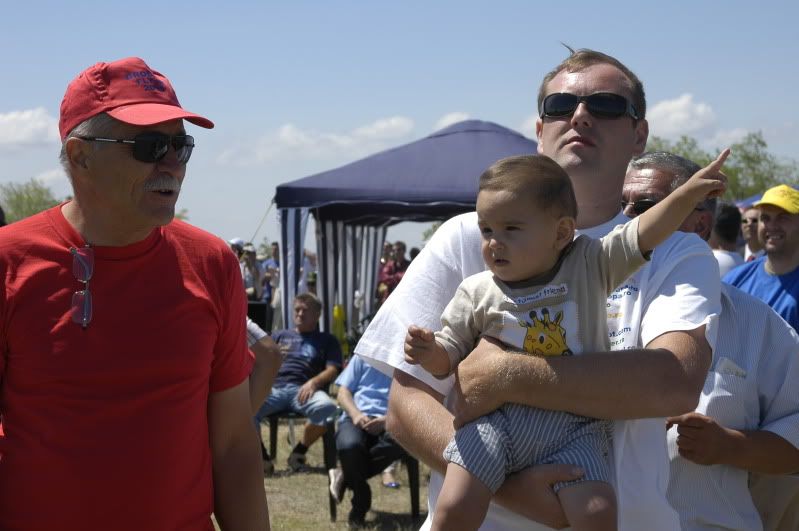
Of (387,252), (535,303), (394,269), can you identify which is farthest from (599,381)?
(387,252)

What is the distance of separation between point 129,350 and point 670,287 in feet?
4.43

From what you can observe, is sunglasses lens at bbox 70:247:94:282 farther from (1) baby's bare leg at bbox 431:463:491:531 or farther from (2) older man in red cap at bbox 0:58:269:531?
A: (1) baby's bare leg at bbox 431:463:491:531

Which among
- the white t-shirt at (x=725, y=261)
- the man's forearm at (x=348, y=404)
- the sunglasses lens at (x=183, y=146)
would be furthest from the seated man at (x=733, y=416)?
the man's forearm at (x=348, y=404)

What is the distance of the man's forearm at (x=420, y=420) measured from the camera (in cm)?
241

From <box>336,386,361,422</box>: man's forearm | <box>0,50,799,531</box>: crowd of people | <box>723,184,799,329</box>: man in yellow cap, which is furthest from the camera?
<box>336,386,361,422</box>: man's forearm

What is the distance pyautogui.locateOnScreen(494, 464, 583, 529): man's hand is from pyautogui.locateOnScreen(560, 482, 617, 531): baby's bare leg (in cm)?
2

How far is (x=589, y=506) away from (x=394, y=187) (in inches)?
481

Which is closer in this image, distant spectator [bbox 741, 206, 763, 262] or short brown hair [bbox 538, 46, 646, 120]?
short brown hair [bbox 538, 46, 646, 120]

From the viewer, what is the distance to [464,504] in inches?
88.5

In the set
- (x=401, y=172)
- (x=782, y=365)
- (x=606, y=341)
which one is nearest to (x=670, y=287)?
(x=606, y=341)

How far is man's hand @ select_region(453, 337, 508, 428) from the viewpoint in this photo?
227 centimetres

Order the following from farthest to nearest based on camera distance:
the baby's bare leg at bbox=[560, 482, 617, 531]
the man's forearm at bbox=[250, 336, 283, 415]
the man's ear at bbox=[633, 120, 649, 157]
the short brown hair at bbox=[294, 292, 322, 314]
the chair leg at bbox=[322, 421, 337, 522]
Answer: the short brown hair at bbox=[294, 292, 322, 314], the chair leg at bbox=[322, 421, 337, 522], the man's forearm at bbox=[250, 336, 283, 415], the man's ear at bbox=[633, 120, 649, 157], the baby's bare leg at bbox=[560, 482, 617, 531]

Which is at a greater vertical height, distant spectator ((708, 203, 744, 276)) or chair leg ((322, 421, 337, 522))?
distant spectator ((708, 203, 744, 276))

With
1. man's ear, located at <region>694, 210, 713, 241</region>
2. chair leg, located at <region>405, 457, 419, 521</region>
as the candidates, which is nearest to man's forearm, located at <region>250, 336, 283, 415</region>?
man's ear, located at <region>694, 210, 713, 241</region>
